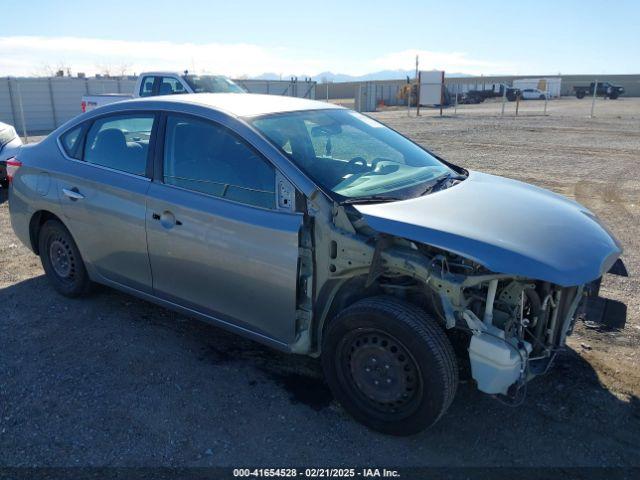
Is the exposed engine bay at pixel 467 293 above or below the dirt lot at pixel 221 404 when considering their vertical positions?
above

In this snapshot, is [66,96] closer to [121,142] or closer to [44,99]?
[44,99]

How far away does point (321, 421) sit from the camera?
329 cm

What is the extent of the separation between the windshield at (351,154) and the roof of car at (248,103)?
9 cm

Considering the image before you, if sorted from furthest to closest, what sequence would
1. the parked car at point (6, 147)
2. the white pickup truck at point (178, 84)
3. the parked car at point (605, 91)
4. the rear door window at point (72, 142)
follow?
the parked car at point (605, 91)
the white pickup truck at point (178, 84)
the parked car at point (6, 147)
the rear door window at point (72, 142)

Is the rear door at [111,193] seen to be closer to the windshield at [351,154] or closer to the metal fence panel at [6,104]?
the windshield at [351,154]

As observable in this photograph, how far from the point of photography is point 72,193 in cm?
444

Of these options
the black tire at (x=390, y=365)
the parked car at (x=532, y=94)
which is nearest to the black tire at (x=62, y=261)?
the black tire at (x=390, y=365)

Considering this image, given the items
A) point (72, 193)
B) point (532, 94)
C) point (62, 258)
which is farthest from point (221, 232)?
point (532, 94)

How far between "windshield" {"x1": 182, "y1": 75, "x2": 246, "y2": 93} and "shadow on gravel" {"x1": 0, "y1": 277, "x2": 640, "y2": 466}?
33.3 ft

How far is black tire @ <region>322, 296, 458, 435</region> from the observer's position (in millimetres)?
2896

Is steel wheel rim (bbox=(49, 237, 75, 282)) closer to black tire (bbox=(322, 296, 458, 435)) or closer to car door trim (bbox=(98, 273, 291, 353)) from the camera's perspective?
car door trim (bbox=(98, 273, 291, 353))

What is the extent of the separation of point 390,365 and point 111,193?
2.49 meters

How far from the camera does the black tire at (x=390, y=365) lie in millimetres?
2896

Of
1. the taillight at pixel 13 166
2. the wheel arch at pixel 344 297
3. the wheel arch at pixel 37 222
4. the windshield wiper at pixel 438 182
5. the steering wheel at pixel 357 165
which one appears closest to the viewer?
the wheel arch at pixel 344 297
